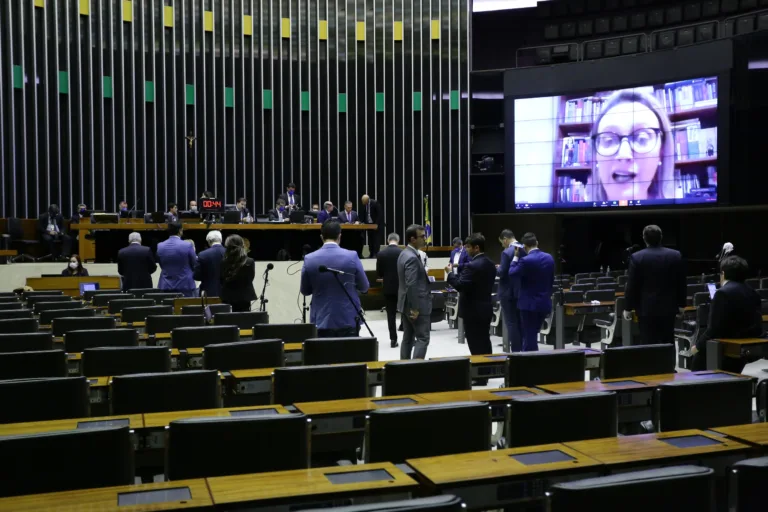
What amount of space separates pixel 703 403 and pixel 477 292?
11.8 ft

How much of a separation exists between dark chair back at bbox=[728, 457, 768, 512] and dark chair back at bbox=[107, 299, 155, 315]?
6137 mm

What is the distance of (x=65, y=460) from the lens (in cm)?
248

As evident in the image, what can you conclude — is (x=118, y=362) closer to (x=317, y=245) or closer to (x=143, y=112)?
(x=317, y=245)

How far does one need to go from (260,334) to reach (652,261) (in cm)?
323

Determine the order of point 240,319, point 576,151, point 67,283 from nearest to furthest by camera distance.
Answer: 1. point 240,319
2. point 67,283
3. point 576,151

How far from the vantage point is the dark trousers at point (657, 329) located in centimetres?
652

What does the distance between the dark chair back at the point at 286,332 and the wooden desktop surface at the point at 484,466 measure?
3010 mm

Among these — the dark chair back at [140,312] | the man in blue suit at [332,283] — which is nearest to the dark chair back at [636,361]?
the man in blue suit at [332,283]

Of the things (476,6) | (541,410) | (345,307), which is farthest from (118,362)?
(476,6)

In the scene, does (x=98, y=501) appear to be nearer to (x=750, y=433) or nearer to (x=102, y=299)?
(x=750, y=433)

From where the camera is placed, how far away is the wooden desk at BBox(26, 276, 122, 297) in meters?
12.5

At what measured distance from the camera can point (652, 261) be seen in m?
6.49

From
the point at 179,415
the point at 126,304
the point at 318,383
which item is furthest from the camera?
the point at 126,304

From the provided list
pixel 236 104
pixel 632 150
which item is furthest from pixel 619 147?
pixel 236 104
